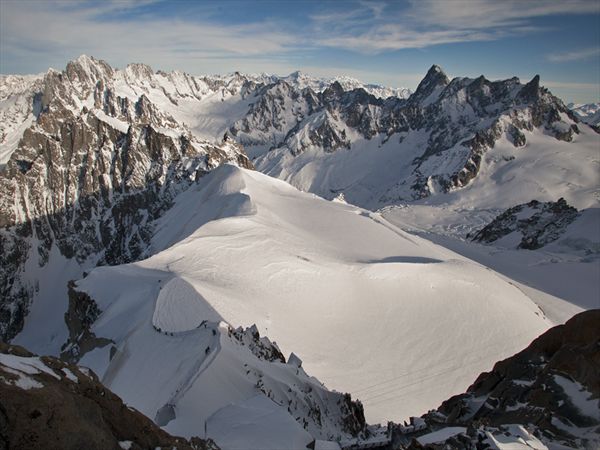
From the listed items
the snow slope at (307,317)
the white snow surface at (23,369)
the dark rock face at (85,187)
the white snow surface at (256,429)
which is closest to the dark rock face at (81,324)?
the snow slope at (307,317)

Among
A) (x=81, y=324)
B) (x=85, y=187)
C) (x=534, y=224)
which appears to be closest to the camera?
(x=81, y=324)

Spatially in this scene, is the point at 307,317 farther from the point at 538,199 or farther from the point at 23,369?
the point at 538,199

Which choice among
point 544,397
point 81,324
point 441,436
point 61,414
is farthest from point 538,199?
point 61,414

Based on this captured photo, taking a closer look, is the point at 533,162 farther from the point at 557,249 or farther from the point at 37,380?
the point at 37,380

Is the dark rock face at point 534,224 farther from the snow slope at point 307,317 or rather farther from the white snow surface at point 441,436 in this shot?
the white snow surface at point 441,436

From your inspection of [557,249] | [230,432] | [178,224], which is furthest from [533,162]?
[230,432]

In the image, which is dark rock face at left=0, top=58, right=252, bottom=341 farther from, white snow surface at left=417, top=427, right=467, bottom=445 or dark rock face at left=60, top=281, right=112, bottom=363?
white snow surface at left=417, top=427, right=467, bottom=445
